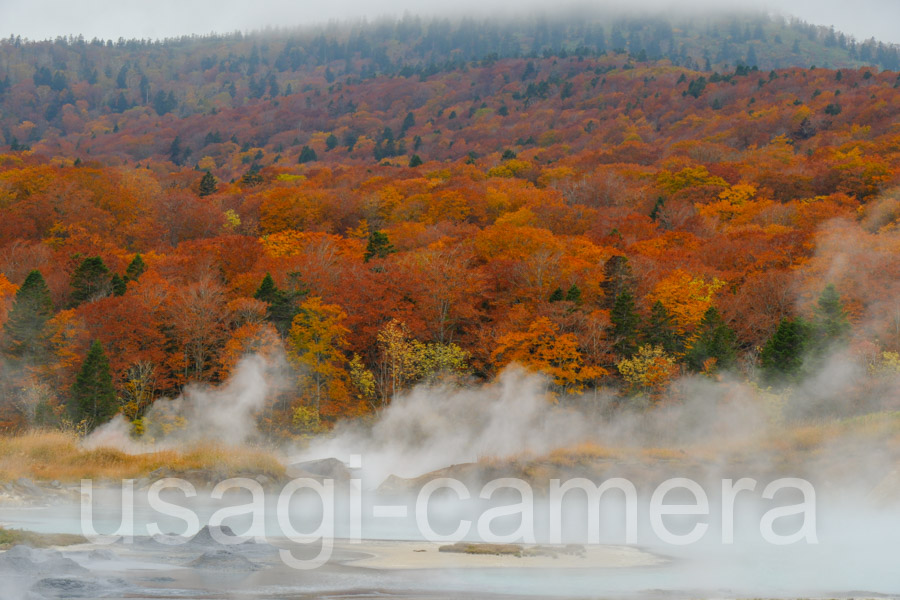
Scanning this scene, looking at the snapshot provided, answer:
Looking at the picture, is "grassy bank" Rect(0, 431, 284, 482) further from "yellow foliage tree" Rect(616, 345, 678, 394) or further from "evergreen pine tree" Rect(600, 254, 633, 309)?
"evergreen pine tree" Rect(600, 254, 633, 309)

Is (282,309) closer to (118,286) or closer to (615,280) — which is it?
(118,286)

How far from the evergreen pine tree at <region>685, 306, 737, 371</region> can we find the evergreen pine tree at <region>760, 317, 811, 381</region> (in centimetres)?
234

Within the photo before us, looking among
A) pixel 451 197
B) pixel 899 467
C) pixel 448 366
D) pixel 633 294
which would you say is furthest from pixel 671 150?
pixel 899 467

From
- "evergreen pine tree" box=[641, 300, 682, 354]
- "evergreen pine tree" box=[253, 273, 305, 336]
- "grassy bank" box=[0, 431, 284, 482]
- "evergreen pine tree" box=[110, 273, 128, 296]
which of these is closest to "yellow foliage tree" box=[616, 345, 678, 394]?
"evergreen pine tree" box=[641, 300, 682, 354]

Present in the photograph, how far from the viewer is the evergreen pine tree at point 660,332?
5891 cm

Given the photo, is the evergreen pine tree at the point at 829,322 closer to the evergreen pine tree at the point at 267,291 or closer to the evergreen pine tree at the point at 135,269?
the evergreen pine tree at the point at 267,291

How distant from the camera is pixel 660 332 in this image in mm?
59375

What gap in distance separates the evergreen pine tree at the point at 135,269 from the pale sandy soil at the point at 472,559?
54.1 m

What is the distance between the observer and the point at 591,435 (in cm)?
4925

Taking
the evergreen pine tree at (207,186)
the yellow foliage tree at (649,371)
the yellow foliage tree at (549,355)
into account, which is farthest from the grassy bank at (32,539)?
the evergreen pine tree at (207,186)

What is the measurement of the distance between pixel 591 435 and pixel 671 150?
131021 mm

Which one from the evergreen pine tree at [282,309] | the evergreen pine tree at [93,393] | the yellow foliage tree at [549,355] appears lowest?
the evergreen pine tree at [93,393]

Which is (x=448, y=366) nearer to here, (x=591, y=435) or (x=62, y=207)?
(x=591, y=435)

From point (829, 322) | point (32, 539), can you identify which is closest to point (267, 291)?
point (829, 322)
